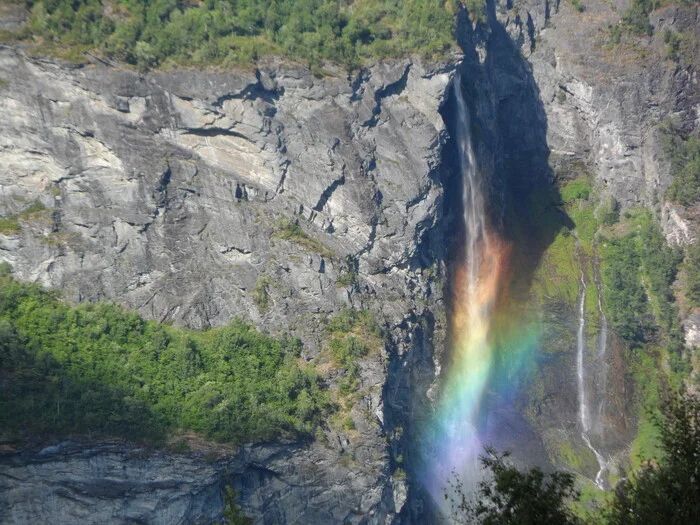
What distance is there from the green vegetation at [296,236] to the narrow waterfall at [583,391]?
19.8m

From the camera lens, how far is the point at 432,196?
47.2m

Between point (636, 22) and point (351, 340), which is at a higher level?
point (636, 22)

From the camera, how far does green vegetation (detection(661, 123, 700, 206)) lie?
55.1 meters

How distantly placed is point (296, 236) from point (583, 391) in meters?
22.1

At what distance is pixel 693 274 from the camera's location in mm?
53094

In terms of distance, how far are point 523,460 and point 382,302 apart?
13.5m

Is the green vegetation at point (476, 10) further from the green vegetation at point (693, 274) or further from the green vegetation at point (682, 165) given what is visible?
the green vegetation at point (693, 274)

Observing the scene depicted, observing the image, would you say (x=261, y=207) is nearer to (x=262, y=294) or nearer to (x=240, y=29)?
(x=262, y=294)

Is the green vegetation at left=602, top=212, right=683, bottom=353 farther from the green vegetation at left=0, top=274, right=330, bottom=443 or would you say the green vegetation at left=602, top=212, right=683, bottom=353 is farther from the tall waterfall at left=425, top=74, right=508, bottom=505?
the green vegetation at left=0, top=274, right=330, bottom=443

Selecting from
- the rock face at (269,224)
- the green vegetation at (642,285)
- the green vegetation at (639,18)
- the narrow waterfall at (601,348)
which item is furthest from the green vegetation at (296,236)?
the green vegetation at (639,18)

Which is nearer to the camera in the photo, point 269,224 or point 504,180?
point 269,224

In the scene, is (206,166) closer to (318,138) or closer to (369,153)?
(318,138)

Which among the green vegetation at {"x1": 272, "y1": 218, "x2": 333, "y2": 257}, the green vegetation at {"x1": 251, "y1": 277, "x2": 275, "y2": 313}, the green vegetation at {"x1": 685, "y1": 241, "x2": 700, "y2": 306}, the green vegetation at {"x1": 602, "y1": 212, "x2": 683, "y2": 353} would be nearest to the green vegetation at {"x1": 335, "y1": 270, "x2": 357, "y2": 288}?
the green vegetation at {"x1": 272, "y1": 218, "x2": 333, "y2": 257}

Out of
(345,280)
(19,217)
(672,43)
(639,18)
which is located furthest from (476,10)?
(19,217)
